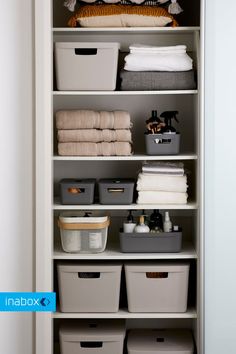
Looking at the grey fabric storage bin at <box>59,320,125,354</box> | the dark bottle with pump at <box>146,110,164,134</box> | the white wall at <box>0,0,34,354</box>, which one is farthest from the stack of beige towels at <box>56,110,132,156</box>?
the grey fabric storage bin at <box>59,320,125,354</box>

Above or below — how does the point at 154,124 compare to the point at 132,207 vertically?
above

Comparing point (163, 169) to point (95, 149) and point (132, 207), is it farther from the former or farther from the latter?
point (95, 149)

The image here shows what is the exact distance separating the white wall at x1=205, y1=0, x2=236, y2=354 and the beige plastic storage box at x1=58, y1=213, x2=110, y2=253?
19.9 inches

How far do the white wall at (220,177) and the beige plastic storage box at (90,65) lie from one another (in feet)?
1.49

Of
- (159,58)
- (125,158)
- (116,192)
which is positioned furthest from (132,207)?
(159,58)

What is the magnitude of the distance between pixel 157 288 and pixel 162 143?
0.69m

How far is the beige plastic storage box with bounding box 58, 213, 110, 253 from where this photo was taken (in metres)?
3.43

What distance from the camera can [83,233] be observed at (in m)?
3.46

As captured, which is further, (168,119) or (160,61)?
(168,119)

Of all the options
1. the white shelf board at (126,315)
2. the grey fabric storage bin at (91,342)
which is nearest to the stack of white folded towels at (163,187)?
the white shelf board at (126,315)

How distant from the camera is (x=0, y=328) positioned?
268cm

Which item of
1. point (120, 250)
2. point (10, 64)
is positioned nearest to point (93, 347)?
point (120, 250)

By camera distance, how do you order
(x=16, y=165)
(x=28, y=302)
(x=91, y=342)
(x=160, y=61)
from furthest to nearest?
(x=91, y=342) < (x=160, y=61) < (x=28, y=302) < (x=16, y=165)

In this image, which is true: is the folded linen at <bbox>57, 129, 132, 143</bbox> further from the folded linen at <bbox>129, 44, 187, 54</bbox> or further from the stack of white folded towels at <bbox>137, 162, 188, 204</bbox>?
the folded linen at <bbox>129, 44, 187, 54</bbox>
